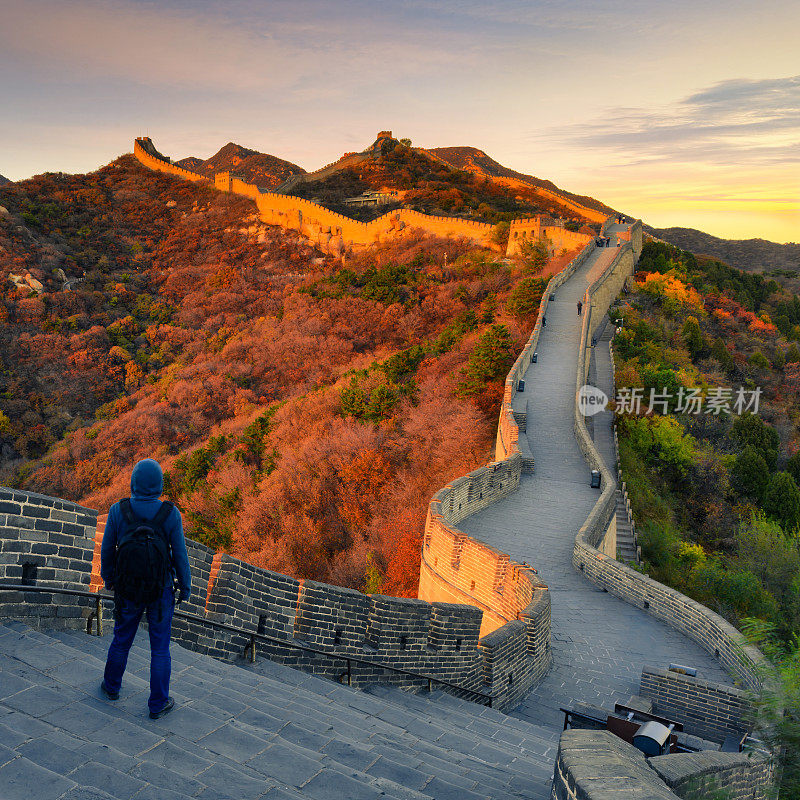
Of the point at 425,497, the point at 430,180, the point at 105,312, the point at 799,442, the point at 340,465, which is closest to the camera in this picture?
the point at 425,497

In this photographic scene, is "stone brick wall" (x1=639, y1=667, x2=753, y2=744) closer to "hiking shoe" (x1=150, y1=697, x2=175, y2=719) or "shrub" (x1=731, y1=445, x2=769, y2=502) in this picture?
"hiking shoe" (x1=150, y1=697, x2=175, y2=719)

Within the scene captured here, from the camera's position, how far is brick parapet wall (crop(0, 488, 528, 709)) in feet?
14.5

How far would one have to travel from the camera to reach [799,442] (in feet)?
93.8

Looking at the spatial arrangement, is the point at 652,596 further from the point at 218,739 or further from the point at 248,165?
the point at 248,165

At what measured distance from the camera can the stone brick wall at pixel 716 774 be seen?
146 inches

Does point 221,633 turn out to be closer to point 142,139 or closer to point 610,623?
point 610,623

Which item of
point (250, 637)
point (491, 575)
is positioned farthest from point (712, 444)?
point (250, 637)

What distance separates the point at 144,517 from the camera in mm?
3664

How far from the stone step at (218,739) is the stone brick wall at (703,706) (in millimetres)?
3113

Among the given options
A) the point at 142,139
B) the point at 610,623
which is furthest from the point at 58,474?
the point at 142,139

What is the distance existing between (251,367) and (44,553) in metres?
33.8

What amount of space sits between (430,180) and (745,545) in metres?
51.8

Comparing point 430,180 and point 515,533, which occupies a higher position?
point 430,180

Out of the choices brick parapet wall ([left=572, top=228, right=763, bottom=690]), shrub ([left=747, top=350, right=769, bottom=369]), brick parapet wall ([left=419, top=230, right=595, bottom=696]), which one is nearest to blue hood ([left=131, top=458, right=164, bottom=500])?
brick parapet wall ([left=419, top=230, right=595, bottom=696])
